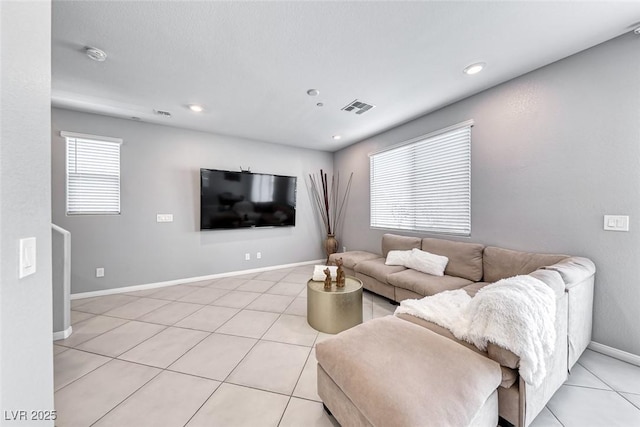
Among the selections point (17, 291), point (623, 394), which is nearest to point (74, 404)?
point (17, 291)

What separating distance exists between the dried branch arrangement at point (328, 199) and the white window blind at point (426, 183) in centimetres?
101

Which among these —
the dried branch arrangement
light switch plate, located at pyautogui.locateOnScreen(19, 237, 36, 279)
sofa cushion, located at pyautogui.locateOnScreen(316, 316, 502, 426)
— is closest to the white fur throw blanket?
sofa cushion, located at pyautogui.locateOnScreen(316, 316, 502, 426)

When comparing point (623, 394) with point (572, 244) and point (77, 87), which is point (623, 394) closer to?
point (572, 244)

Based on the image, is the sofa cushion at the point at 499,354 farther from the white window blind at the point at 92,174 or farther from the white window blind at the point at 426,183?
the white window blind at the point at 92,174

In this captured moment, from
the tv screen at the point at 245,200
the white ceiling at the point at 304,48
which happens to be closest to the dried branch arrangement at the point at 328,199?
the tv screen at the point at 245,200

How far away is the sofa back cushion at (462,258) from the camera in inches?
101

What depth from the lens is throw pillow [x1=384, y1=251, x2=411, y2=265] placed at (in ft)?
10.2

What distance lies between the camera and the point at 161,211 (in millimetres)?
3637

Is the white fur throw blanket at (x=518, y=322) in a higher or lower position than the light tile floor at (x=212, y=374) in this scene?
higher

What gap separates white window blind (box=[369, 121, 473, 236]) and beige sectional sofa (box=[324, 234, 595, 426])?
21.7 inches

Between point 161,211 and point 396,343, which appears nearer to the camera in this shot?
point 396,343

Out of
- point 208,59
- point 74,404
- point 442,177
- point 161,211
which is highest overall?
point 208,59

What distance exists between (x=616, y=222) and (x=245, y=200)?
4.46 m

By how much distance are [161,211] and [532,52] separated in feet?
16.1
